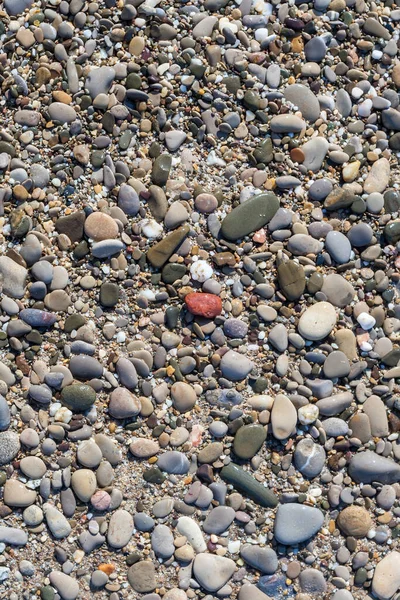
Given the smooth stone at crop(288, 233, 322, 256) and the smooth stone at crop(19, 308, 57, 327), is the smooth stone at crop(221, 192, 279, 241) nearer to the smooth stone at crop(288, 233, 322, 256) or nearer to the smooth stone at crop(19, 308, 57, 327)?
the smooth stone at crop(288, 233, 322, 256)

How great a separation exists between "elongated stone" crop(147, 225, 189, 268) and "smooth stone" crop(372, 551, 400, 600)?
1025 mm

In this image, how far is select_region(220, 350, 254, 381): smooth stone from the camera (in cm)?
184

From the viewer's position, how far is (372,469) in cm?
182

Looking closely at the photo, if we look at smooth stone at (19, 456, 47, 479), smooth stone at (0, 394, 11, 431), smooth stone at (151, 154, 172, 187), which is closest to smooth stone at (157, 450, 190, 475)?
smooth stone at (19, 456, 47, 479)

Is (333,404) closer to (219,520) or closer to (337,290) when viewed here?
(337,290)

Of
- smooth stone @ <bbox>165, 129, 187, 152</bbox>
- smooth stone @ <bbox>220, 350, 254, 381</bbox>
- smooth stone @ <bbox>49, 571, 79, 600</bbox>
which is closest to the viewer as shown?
smooth stone @ <bbox>49, 571, 79, 600</bbox>

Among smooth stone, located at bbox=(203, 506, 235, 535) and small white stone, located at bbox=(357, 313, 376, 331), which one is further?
small white stone, located at bbox=(357, 313, 376, 331)

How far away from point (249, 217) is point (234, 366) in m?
0.43

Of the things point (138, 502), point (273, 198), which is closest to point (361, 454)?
point (138, 502)

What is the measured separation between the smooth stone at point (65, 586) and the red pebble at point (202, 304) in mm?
783

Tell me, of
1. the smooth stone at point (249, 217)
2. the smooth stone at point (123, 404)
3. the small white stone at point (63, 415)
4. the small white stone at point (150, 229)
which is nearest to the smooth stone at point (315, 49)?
the smooth stone at point (249, 217)

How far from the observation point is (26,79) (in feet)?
6.48

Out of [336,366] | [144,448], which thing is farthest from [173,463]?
[336,366]

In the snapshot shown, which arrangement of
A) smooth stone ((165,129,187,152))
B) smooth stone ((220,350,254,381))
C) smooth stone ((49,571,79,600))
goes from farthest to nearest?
smooth stone ((165,129,187,152)) < smooth stone ((220,350,254,381)) < smooth stone ((49,571,79,600))
